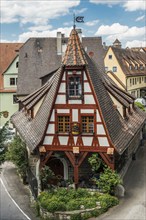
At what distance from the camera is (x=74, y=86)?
76.9 ft

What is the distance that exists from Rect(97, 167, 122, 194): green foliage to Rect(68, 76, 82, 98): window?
497 centimetres

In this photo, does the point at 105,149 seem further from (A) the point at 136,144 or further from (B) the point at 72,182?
(A) the point at 136,144

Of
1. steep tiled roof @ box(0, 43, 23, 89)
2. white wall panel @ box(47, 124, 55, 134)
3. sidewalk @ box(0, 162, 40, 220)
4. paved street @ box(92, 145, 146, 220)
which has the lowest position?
sidewalk @ box(0, 162, 40, 220)

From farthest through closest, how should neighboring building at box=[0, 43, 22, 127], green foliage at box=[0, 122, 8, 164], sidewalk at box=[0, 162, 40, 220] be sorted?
neighboring building at box=[0, 43, 22, 127] < sidewalk at box=[0, 162, 40, 220] < green foliage at box=[0, 122, 8, 164]

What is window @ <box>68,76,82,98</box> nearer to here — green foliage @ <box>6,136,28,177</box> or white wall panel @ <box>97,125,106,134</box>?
white wall panel @ <box>97,125,106,134</box>

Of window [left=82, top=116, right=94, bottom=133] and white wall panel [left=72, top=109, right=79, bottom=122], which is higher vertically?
white wall panel [left=72, top=109, right=79, bottom=122]

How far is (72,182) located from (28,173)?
16.7ft

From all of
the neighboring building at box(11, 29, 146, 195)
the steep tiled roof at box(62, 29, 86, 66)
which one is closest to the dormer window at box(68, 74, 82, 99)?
the neighboring building at box(11, 29, 146, 195)

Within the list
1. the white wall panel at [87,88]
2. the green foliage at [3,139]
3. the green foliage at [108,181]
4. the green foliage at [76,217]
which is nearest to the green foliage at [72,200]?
Result: the green foliage at [76,217]

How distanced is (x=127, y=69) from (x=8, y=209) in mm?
43641

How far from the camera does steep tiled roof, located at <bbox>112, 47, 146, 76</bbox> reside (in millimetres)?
63094

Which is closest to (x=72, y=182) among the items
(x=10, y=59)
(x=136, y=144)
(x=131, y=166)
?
(x=131, y=166)

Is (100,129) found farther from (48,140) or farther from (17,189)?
(17,189)

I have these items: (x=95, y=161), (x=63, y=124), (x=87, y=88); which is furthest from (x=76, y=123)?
(x=95, y=161)
